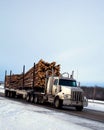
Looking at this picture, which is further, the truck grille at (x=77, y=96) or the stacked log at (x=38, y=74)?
the stacked log at (x=38, y=74)

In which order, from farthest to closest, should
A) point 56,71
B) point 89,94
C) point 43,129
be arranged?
point 89,94
point 56,71
point 43,129

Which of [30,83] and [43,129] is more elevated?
[30,83]

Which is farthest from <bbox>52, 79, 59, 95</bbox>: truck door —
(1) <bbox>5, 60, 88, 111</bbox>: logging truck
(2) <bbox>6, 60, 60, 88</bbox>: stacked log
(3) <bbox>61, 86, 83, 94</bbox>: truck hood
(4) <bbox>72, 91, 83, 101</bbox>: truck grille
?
(2) <bbox>6, 60, 60, 88</bbox>: stacked log

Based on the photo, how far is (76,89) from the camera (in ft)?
92.0

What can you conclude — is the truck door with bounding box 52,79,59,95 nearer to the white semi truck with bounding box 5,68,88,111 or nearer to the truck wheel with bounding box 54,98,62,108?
the white semi truck with bounding box 5,68,88,111

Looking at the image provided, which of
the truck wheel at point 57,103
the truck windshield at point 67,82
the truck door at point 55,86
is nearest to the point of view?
the truck wheel at point 57,103

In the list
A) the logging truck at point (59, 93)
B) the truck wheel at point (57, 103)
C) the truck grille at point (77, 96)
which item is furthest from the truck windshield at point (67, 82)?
the truck grille at point (77, 96)

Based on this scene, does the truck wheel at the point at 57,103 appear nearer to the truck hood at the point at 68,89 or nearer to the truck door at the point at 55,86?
the truck hood at the point at 68,89

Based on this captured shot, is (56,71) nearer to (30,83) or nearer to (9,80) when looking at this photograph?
(30,83)

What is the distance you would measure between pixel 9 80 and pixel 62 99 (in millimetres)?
16045

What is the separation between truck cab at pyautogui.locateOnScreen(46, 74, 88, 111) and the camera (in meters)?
27.7

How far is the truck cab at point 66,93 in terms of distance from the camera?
1091 inches

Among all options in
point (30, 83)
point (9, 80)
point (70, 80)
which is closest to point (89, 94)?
point (9, 80)

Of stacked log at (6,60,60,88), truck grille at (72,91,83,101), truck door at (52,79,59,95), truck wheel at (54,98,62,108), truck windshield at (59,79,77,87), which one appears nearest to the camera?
truck grille at (72,91,83,101)
